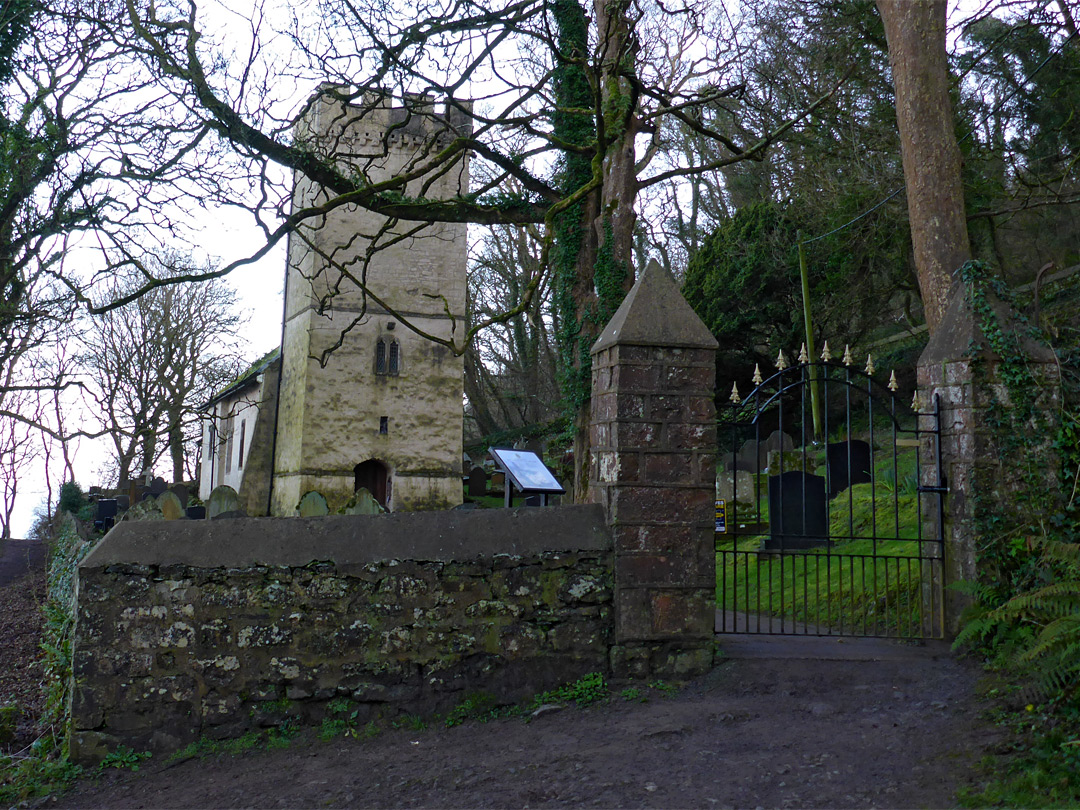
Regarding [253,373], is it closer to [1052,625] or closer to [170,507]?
[170,507]

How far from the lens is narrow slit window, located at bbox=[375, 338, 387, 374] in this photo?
85.9 ft

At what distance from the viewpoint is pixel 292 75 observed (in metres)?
9.04

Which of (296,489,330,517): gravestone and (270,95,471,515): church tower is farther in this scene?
Result: (270,95,471,515): church tower

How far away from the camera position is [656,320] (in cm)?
602

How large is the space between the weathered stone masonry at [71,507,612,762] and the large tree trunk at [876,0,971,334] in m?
5.69

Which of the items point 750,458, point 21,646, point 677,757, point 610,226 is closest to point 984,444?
point 677,757

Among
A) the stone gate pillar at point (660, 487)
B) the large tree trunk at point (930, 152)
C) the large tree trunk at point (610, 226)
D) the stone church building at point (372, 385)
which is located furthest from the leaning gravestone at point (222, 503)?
the stone church building at point (372, 385)

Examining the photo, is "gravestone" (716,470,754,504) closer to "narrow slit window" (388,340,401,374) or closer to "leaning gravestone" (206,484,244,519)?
"leaning gravestone" (206,484,244,519)

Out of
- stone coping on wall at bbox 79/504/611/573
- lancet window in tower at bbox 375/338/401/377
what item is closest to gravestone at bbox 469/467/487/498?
lancet window in tower at bbox 375/338/401/377

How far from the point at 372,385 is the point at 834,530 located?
17.0 metres

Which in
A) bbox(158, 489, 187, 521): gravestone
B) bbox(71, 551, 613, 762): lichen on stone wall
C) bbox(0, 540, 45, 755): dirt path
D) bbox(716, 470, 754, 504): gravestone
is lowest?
bbox(0, 540, 45, 755): dirt path

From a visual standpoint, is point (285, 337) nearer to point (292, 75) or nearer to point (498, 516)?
point (292, 75)

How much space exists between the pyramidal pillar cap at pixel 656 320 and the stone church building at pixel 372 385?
19.3 meters

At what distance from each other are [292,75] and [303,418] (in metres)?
17.1
